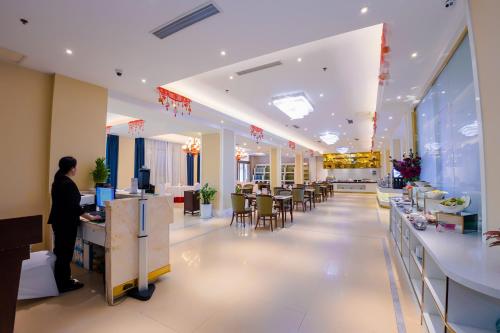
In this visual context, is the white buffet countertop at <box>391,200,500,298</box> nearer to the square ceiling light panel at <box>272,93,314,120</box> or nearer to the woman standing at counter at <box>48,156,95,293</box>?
the woman standing at counter at <box>48,156,95,293</box>

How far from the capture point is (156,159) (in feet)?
36.3

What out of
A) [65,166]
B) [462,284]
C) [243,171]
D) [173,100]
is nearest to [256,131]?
[173,100]

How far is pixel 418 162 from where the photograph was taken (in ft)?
15.7

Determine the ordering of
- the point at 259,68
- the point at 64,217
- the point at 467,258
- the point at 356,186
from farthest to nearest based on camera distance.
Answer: the point at 356,186 < the point at 259,68 < the point at 64,217 < the point at 467,258

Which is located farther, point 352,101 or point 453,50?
point 352,101

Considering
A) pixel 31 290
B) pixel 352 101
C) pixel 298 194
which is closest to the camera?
pixel 31 290

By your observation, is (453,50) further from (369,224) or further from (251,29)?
(369,224)

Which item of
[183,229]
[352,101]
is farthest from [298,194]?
[183,229]

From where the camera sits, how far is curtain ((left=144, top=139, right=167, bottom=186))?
34.6 ft

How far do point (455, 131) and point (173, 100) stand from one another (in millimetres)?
5100

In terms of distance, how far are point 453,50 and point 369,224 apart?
4.66 m

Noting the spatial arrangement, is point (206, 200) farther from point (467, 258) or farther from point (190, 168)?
point (467, 258)

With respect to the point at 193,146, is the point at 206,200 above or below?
below

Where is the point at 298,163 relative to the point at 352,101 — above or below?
below
